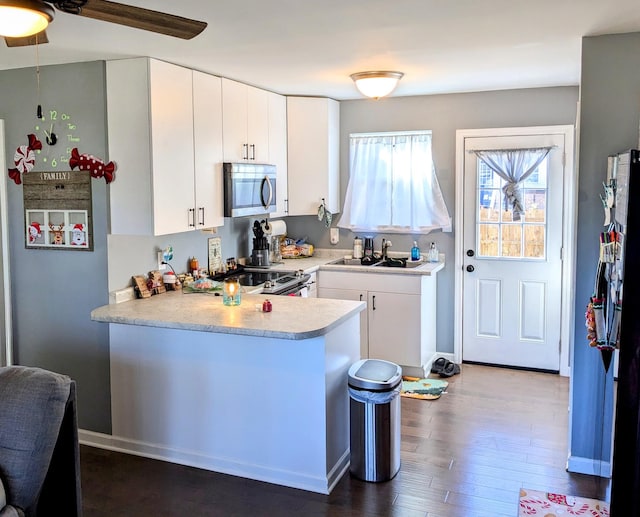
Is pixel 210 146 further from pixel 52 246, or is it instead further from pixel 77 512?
pixel 77 512

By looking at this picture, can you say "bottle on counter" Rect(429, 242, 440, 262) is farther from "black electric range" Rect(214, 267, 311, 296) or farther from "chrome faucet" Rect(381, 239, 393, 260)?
"black electric range" Rect(214, 267, 311, 296)

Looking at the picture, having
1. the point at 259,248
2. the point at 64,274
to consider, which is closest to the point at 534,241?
the point at 259,248

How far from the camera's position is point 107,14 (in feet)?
6.57

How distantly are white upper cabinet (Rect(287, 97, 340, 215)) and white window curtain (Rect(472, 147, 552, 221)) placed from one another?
4.09ft

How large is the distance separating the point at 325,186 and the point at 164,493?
2953 millimetres

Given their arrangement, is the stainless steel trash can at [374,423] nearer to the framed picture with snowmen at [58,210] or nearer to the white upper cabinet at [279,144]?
the framed picture with snowmen at [58,210]

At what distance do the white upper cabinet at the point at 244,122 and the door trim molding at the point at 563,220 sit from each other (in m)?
1.65

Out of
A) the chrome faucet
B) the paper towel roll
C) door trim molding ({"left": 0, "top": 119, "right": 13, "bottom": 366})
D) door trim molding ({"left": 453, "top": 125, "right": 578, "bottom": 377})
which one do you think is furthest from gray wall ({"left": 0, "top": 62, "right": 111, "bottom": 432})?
door trim molding ({"left": 453, "top": 125, "right": 578, "bottom": 377})

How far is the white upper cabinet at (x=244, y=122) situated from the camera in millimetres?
4297

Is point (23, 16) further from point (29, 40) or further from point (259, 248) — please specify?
point (259, 248)

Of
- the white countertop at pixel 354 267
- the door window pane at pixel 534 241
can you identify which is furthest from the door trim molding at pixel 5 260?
the door window pane at pixel 534 241

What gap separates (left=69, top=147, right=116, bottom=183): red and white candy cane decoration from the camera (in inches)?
141

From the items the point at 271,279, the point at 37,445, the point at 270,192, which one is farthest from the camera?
the point at 270,192

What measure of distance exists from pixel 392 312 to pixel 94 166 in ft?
8.37
